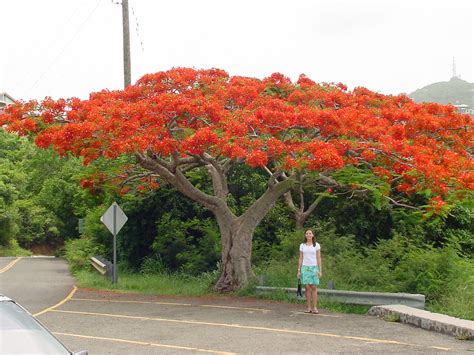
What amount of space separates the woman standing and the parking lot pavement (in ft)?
1.29

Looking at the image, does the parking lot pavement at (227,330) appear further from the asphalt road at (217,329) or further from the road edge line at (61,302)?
the road edge line at (61,302)

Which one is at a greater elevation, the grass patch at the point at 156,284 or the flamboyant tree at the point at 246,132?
the flamboyant tree at the point at 246,132

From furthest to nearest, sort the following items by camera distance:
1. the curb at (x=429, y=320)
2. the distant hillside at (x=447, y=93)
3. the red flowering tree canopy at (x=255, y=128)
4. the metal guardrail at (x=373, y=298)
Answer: the distant hillside at (x=447, y=93) < the red flowering tree canopy at (x=255, y=128) < the metal guardrail at (x=373, y=298) < the curb at (x=429, y=320)

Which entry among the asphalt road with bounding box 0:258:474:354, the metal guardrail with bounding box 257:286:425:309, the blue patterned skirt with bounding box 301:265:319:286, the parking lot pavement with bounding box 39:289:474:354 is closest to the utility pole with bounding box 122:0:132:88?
the asphalt road with bounding box 0:258:474:354

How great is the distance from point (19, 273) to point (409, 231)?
59.0 ft

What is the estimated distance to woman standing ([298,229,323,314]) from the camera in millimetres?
15328

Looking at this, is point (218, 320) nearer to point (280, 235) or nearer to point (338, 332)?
point (338, 332)

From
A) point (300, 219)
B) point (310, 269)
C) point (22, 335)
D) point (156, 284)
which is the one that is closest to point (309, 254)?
point (310, 269)

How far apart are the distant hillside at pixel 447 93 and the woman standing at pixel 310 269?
97163 millimetres

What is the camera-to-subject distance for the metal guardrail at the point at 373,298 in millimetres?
14984

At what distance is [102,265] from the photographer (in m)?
27.3

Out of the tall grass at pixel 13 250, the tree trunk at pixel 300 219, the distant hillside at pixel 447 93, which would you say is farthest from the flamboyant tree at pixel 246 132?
the distant hillside at pixel 447 93

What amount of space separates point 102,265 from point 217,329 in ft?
48.4

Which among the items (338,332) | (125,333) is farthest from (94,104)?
(338,332)
